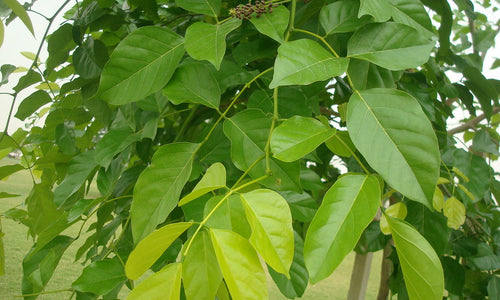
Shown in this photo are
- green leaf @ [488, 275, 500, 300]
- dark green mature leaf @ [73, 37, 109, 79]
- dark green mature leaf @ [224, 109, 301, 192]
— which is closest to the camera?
dark green mature leaf @ [224, 109, 301, 192]

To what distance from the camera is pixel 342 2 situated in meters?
0.28

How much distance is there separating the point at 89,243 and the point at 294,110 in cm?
27

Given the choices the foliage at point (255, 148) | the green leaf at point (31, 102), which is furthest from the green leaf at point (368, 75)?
the green leaf at point (31, 102)

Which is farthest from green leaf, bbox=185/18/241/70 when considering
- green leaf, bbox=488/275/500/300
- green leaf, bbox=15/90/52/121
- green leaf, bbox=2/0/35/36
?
green leaf, bbox=488/275/500/300

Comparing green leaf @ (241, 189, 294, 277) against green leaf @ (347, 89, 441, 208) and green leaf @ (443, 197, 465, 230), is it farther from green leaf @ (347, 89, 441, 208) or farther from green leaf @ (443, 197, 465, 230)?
green leaf @ (443, 197, 465, 230)

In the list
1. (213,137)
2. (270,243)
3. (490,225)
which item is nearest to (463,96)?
(490,225)

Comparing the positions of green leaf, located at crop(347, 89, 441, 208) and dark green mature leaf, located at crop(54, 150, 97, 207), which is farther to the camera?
dark green mature leaf, located at crop(54, 150, 97, 207)

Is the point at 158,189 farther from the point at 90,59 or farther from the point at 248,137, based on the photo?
the point at 90,59

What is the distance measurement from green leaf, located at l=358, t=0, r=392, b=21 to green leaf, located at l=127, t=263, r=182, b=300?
0.56ft

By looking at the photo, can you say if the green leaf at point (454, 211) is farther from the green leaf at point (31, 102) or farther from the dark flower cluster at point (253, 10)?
the green leaf at point (31, 102)

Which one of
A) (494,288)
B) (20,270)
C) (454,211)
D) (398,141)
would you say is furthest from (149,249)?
(20,270)

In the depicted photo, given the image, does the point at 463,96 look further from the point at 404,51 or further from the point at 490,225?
the point at 404,51

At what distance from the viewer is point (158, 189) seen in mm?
253

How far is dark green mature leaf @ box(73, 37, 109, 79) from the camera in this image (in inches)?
14.9
